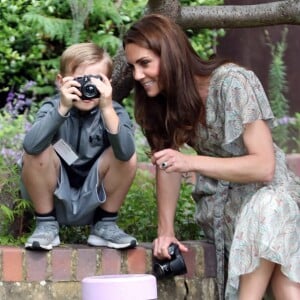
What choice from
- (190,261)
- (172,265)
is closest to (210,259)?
(190,261)

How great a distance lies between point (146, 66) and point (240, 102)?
0.38 metres

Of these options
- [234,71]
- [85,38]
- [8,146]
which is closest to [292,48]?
[85,38]

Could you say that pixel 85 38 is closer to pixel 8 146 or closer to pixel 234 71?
pixel 8 146

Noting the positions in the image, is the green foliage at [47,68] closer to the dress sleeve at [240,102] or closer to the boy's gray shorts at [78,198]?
the boy's gray shorts at [78,198]

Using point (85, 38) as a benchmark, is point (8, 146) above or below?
below

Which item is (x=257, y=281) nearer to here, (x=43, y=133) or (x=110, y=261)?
(x=110, y=261)

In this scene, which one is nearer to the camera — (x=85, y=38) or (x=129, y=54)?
(x=129, y=54)

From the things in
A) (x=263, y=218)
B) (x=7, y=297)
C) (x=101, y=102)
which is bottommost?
(x=7, y=297)

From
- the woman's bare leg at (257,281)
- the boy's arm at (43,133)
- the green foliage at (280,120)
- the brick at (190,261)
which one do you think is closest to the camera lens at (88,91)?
the boy's arm at (43,133)

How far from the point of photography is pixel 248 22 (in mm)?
4367

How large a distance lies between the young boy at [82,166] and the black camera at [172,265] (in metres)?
0.14

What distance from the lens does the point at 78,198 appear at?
3.97 meters

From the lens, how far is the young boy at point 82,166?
383 cm

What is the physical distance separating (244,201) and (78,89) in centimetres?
77
